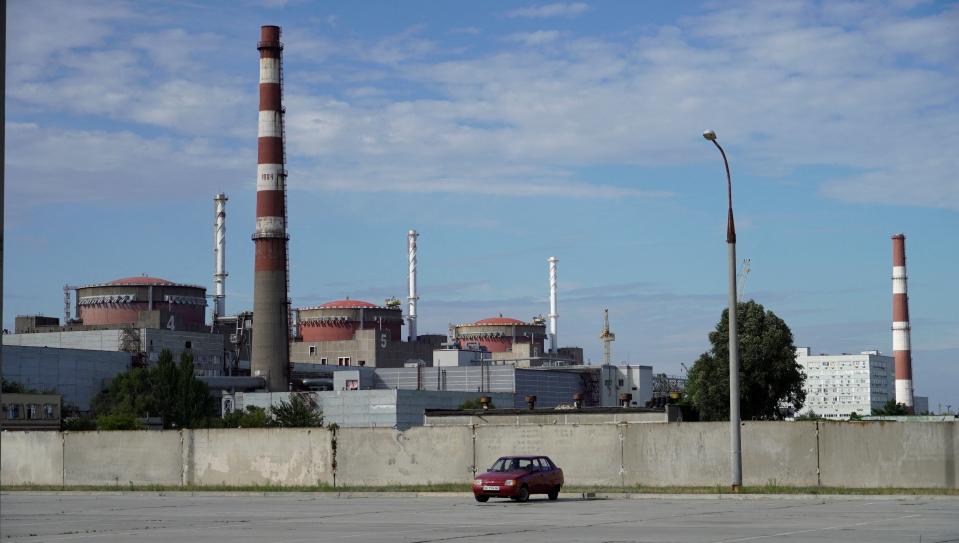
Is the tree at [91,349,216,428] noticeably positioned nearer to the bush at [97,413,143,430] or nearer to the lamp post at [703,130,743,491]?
the bush at [97,413,143,430]

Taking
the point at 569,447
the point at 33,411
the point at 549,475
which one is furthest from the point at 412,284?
the point at 549,475

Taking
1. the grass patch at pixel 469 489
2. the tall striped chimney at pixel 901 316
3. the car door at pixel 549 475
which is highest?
the tall striped chimney at pixel 901 316

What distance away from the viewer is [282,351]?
379 ft

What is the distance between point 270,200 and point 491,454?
71.9 m

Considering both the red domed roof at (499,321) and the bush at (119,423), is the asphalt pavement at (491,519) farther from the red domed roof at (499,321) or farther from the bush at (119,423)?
the red domed roof at (499,321)

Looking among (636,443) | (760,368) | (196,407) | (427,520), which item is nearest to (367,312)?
(196,407)

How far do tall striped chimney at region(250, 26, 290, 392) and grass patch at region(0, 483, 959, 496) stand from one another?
65126 millimetres

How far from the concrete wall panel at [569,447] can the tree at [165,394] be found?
7960cm

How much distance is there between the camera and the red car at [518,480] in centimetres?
3122

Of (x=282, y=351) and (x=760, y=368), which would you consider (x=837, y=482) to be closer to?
(x=760, y=368)

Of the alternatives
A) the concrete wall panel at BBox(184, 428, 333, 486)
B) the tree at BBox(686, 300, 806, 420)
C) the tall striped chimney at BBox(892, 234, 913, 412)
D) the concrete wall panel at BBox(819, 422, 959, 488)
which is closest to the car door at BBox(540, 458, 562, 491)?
the concrete wall panel at BBox(819, 422, 959, 488)

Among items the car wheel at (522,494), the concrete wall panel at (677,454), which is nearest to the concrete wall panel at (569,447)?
the concrete wall panel at (677,454)

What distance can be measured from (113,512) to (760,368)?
75282 mm

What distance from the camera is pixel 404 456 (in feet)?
135
